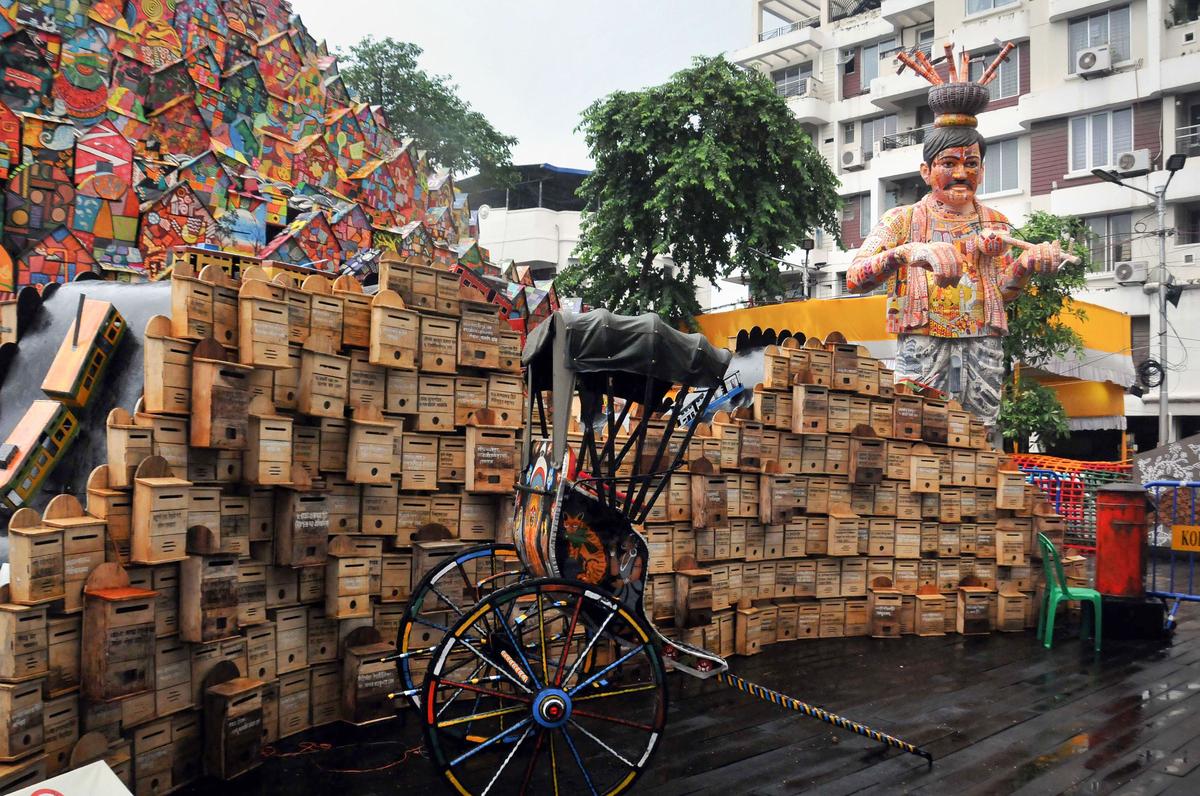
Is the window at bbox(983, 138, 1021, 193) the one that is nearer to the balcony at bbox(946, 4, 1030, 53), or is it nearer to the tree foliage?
the balcony at bbox(946, 4, 1030, 53)

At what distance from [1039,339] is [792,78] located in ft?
64.9

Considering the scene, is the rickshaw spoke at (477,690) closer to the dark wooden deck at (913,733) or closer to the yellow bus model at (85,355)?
the dark wooden deck at (913,733)

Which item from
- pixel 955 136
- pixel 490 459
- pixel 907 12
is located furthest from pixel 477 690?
pixel 907 12

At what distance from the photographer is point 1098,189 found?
81.5 feet

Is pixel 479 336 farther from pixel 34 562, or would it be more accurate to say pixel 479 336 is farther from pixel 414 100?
pixel 414 100

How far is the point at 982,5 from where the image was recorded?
1115 inches

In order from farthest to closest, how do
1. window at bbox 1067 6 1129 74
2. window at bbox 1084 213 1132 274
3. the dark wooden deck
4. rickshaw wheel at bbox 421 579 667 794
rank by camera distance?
window at bbox 1067 6 1129 74 → window at bbox 1084 213 1132 274 → the dark wooden deck → rickshaw wheel at bbox 421 579 667 794

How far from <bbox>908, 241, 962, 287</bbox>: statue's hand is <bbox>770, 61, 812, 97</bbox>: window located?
83.5 feet

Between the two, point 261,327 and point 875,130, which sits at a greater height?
point 875,130

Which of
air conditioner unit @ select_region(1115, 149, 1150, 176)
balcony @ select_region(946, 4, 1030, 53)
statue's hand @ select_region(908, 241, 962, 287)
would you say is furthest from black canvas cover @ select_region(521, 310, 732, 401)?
balcony @ select_region(946, 4, 1030, 53)

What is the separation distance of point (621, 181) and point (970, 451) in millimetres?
14406

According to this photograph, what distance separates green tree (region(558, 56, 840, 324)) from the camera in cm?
2122

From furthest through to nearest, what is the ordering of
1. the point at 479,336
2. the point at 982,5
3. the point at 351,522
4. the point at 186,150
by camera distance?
the point at 982,5, the point at 186,150, the point at 479,336, the point at 351,522

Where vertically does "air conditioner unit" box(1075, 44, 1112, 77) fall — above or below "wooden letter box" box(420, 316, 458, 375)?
above
